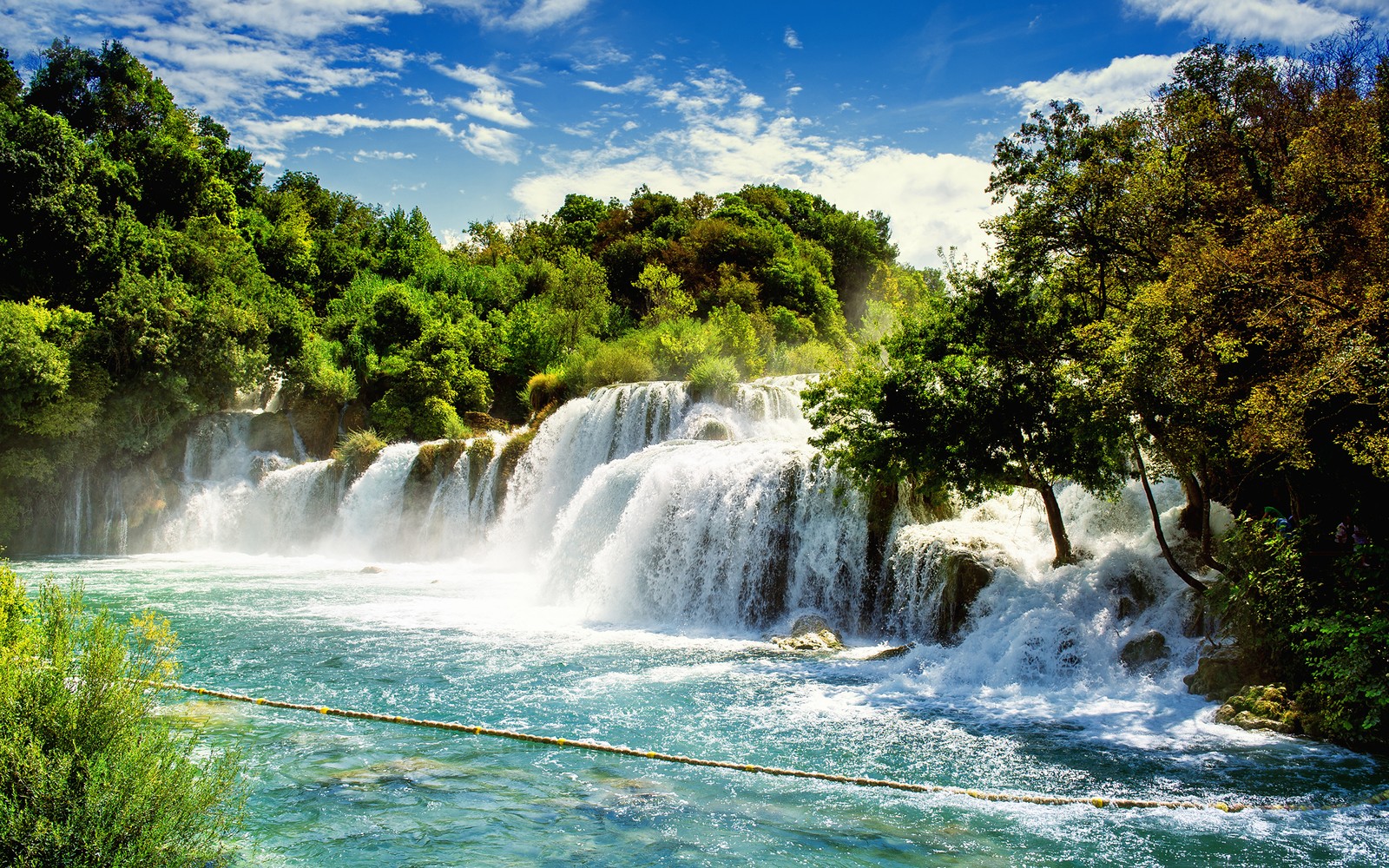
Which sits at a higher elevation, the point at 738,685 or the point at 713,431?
the point at 713,431

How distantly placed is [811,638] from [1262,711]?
601 cm

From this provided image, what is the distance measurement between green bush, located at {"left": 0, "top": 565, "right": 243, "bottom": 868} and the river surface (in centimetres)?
145

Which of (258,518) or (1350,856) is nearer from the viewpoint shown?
(1350,856)

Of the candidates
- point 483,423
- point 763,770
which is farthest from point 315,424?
point 763,770

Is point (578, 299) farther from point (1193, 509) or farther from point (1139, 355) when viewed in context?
point (1139, 355)

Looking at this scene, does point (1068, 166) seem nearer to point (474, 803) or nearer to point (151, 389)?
point (474, 803)

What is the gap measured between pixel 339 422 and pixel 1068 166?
87.7 feet

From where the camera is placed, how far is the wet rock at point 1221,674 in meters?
9.98

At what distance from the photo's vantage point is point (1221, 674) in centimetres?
1009

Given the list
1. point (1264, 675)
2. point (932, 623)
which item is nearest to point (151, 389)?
point (932, 623)

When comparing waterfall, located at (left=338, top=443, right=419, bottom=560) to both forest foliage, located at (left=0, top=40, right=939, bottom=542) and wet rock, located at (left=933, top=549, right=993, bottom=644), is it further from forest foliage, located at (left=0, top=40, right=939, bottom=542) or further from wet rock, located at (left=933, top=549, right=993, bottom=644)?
wet rock, located at (left=933, top=549, right=993, bottom=644)

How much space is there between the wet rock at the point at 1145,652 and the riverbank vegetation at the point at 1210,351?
82cm

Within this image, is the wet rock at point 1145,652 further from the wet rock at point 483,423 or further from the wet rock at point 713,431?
the wet rock at point 483,423

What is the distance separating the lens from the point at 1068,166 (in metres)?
12.5
